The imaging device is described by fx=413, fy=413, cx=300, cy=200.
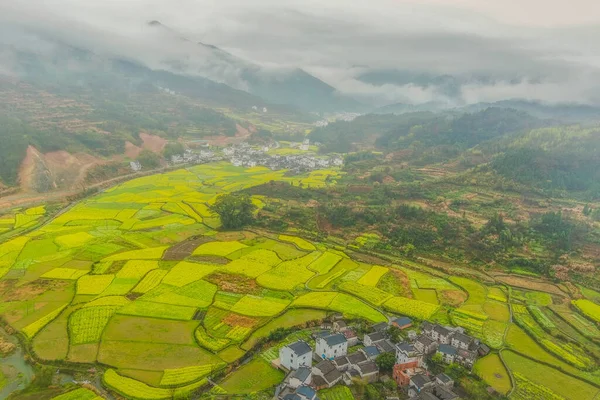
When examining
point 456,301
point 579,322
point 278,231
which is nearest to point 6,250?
point 278,231

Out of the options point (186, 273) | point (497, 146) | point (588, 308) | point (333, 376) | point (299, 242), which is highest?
point (497, 146)

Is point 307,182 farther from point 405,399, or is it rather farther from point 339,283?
point 405,399

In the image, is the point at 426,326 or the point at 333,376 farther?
the point at 426,326

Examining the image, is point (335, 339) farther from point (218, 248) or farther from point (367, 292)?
point (218, 248)


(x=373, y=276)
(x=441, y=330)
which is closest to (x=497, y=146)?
(x=373, y=276)

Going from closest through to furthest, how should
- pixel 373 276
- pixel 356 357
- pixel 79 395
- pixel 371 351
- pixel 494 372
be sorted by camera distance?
pixel 79 395 → pixel 356 357 → pixel 494 372 → pixel 371 351 → pixel 373 276

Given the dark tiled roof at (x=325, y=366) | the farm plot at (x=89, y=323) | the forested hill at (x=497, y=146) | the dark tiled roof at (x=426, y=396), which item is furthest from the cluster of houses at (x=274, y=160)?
the dark tiled roof at (x=426, y=396)
